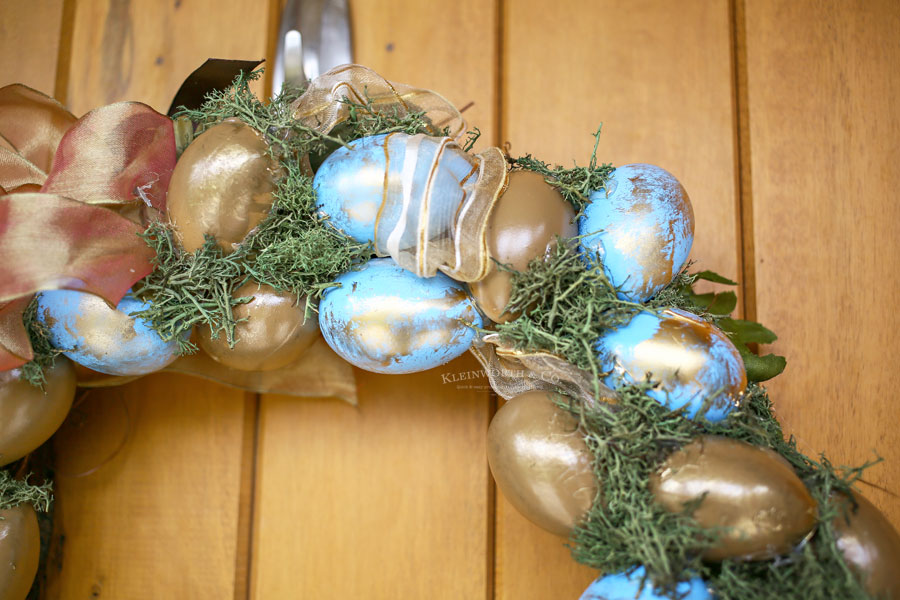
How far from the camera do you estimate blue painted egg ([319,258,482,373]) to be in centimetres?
56

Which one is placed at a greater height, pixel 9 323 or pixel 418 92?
pixel 418 92

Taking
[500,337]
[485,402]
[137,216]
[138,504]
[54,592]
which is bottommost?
[54,592]

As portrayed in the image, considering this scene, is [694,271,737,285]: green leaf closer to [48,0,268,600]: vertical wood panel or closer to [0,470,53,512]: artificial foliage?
[48,0,268,600]: vertical wood panel

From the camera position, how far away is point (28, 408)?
1.96 ft

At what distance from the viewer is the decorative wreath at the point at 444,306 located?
1.59 ft

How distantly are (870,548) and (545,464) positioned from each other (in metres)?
0.24

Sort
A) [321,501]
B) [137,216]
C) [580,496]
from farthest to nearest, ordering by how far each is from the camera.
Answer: [321,501] < [137,216] < [580,496]

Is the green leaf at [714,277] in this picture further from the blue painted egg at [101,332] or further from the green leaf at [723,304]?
the blue painted egg at [101,332]

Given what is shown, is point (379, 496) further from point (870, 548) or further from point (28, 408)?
point (870, 548)

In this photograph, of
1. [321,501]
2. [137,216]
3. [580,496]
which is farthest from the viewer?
[321,501]

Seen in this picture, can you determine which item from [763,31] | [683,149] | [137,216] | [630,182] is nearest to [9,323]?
[137,216]

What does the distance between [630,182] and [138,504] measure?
67cm

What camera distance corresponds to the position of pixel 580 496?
51 cm

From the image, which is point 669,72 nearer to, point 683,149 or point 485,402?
point 683,149
